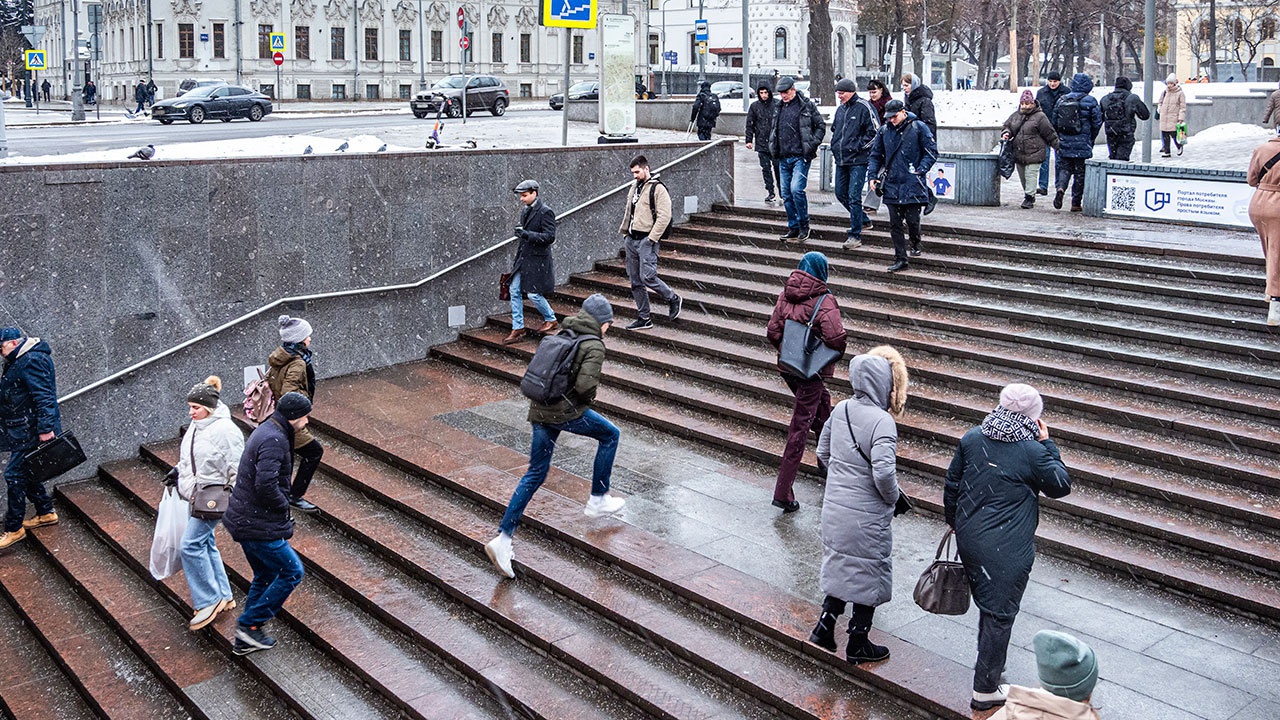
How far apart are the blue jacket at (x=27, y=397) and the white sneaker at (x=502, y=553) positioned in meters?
4.25

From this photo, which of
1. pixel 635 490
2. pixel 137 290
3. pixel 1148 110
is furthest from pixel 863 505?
pixel 1148 110

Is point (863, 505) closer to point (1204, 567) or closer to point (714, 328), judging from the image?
point (1204, 567)

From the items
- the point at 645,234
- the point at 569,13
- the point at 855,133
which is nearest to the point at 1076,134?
the point at 855,133

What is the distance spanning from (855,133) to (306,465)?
7.23 meters

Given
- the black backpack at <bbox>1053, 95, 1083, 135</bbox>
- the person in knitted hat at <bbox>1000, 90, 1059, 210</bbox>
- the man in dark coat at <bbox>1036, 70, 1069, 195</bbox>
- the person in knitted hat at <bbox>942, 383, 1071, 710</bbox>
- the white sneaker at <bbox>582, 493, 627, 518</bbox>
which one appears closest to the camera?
the person in knitted hat at <bbox>942, 383, 1071, 710</bbox>

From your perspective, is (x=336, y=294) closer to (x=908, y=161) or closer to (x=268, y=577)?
(x=268, y=577)

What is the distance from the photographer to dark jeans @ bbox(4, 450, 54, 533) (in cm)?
1001

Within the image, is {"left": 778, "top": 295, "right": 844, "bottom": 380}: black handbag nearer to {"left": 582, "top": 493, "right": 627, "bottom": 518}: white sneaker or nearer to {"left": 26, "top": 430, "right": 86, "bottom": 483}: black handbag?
{"left": 582, "top": 493, "right": 627, "bottom": 518}: white sneaker

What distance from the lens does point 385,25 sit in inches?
2709

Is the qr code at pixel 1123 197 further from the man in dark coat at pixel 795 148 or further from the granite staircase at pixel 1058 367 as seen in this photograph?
the man in dark coat at pixel 795 148

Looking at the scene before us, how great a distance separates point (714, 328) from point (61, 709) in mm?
6960

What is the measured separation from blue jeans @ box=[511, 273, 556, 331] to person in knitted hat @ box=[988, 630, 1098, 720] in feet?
31.4

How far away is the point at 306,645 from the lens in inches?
311

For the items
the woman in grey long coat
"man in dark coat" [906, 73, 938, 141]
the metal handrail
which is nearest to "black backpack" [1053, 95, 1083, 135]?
"man in dark coat" [906, 73, 938, 141]
